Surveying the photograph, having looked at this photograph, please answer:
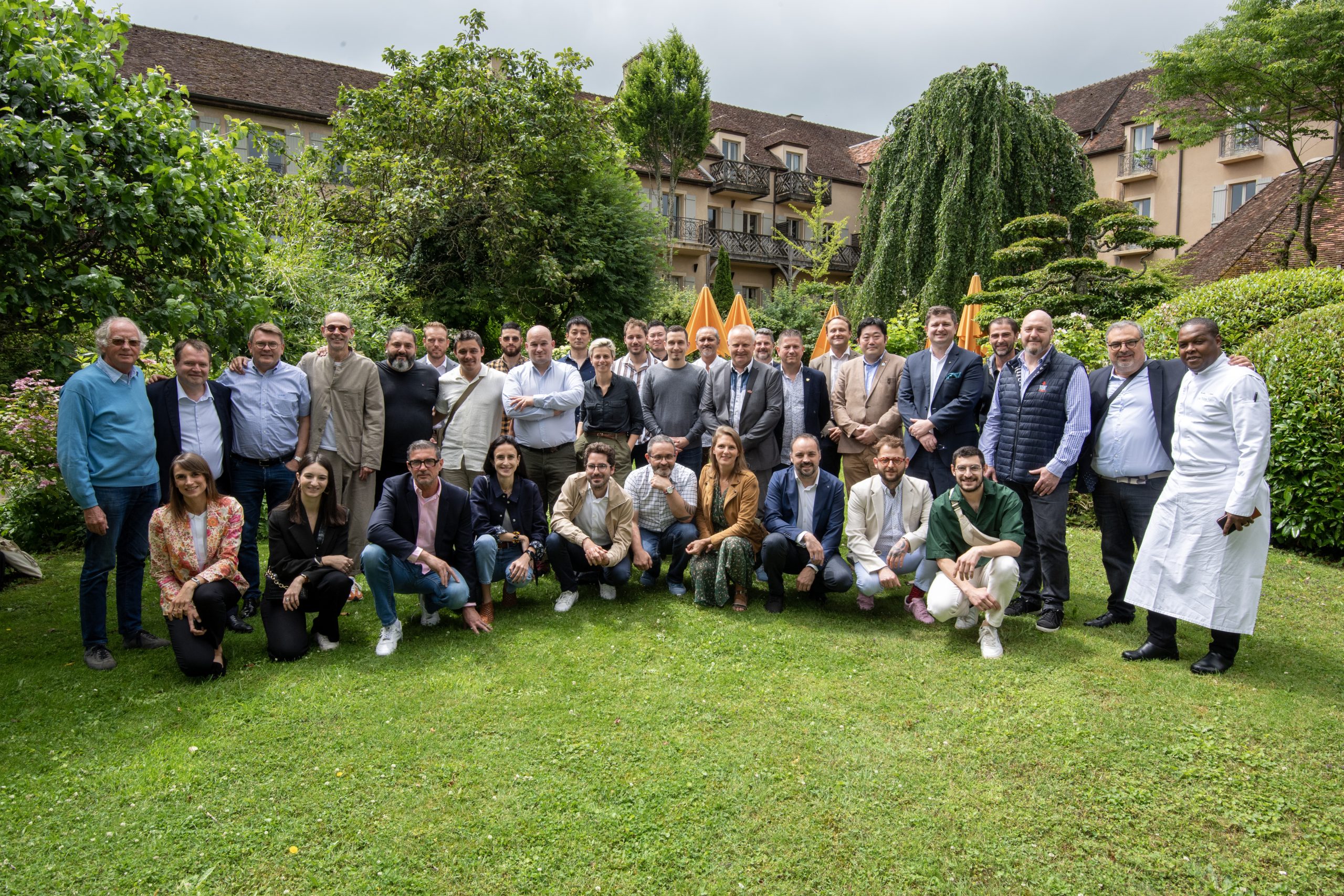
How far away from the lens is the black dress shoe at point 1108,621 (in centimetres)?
557

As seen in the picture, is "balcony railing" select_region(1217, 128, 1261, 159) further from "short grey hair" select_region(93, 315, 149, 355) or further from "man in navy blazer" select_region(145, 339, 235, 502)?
"short grey hair" select_region(93, 315, 149, 355)

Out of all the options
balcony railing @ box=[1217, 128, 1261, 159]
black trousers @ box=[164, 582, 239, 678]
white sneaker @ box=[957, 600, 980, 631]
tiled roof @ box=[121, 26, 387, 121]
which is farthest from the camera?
balcony railing @ box=[1217, 128, 1261, 159]

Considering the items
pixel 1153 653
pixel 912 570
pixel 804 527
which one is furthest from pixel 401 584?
pixel 1153 653

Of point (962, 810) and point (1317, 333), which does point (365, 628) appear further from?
point (1317, 333)

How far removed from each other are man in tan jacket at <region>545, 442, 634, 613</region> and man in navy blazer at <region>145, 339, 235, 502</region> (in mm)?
2436

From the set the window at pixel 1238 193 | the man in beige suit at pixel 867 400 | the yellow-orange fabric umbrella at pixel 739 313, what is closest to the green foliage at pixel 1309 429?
the man in beige suit at pixel 867 400

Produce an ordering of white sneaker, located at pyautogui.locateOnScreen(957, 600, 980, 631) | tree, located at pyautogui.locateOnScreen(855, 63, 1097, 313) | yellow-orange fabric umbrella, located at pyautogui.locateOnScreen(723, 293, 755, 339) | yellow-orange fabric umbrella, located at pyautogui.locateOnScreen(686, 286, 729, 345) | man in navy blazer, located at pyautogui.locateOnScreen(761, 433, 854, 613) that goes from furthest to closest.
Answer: tree, located at pyautogui.locateOnScreen(855, 63, 1097, 313), yellow-orange fabric umbrella, located at pyautogui.locateOnScreen(723, 293, 755, 339), yellow-orange fabric umbrella, located at pyautogui.locateOnScreen(686, 286, 729, 345), man in navy blazer, located at pyautogui.locateOnScreen(761, 433, 854, 613), white sneaker, located at pyautogui.locateOnScreen(957, 600, 980, 631)

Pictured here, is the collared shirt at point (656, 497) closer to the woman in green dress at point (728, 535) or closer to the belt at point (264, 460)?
the woman in green dress at point (728, 535)

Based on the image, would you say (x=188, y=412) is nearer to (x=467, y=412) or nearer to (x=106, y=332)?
(x=106, y=332)

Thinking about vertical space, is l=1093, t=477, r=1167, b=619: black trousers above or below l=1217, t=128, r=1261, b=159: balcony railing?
below

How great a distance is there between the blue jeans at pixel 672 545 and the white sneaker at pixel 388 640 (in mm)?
1945

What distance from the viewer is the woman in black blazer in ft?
16.7

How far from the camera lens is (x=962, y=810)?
3.46 meters

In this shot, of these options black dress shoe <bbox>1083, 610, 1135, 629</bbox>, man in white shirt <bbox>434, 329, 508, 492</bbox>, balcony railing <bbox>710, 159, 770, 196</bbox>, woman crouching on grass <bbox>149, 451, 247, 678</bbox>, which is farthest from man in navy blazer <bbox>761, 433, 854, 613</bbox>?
balcony railing <bbox>710, 159, 770, 196</bbox>
